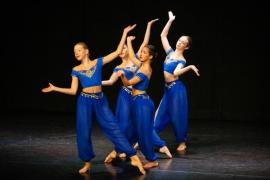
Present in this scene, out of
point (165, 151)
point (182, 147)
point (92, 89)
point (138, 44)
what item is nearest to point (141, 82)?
point (92, 89)

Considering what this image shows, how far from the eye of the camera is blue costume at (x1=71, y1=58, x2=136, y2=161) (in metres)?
4.81

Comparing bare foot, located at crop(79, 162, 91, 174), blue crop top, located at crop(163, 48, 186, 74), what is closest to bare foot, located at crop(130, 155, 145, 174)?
bare foot, located at crop(79, 162, 91, 174)

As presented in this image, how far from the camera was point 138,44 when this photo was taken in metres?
8.41

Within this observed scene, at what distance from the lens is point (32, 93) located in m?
9.26

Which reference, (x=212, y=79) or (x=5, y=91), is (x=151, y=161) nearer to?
(x=212, y=79)

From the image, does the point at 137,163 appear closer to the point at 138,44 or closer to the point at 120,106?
the point at 120,106

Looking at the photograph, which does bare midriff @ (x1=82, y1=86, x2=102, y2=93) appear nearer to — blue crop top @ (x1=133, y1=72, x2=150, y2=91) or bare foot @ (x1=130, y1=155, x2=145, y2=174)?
blue crop top @ (x1=133, y1=72, x2=150, y2=91)

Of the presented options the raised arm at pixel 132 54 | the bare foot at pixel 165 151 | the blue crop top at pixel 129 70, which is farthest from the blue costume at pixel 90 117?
the bare foot at pixel 165 151

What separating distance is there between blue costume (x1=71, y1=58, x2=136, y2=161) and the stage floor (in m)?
0.22

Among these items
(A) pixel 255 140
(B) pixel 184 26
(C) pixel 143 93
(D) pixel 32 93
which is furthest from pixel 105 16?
(C) pixel 143 93

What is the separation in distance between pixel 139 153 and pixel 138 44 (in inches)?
112

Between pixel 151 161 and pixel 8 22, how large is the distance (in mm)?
4829

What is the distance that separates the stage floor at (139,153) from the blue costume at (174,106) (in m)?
0.29

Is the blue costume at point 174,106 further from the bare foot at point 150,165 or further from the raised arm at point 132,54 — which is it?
the bare foot at point 150,165
